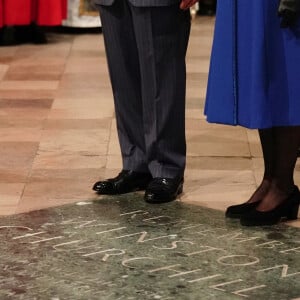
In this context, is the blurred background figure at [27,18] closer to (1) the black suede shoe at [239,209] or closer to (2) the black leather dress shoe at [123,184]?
(2) the black leather dress shoe at [123,184]

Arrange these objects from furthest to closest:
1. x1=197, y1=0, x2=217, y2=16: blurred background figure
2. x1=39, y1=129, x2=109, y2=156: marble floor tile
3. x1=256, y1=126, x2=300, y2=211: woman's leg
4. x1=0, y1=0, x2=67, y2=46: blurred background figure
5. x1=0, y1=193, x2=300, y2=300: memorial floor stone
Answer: x1=197, y1=0, x2=217, y2=16: blurred background figure < x1=0, y1=0, x2=67, y2=46: blurred background figure < x1=39, y1=129, x2=109, y2=156: marble floor tile < x1=256, y1=126, x2=300, y2=211: woman's leg < x1=0, y1=193, x2=300, y2=300: memorial floor stone

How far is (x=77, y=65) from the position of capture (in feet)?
20.7

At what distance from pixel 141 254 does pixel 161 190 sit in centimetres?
55

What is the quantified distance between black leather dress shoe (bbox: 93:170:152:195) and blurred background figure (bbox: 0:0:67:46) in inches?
137

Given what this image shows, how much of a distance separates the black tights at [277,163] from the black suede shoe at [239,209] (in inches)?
0.9

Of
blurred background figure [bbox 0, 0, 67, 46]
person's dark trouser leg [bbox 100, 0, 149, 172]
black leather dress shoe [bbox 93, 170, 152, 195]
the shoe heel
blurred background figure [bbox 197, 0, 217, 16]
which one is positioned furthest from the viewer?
blurred background figure [bbox 197, 0, 217, 16]

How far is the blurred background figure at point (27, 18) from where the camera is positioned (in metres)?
6.93

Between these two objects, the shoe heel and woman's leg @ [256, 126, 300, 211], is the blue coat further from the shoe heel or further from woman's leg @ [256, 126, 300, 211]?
the shoe heel

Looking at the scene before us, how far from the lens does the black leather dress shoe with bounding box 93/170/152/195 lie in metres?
3.69

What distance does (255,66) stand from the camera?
315cm

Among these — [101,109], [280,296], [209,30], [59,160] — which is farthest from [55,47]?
[280,296]

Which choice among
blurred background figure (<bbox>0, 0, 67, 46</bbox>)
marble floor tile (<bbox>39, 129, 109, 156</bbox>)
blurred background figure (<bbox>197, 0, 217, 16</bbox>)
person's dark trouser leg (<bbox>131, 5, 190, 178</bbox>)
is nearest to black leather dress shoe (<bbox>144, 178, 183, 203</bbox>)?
person's dark trouser leg (<bbox>131, 5, 190, 178</bbox>)

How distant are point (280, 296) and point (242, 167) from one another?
1.40 meters

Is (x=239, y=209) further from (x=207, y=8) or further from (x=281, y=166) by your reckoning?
(x=207, y=8)
